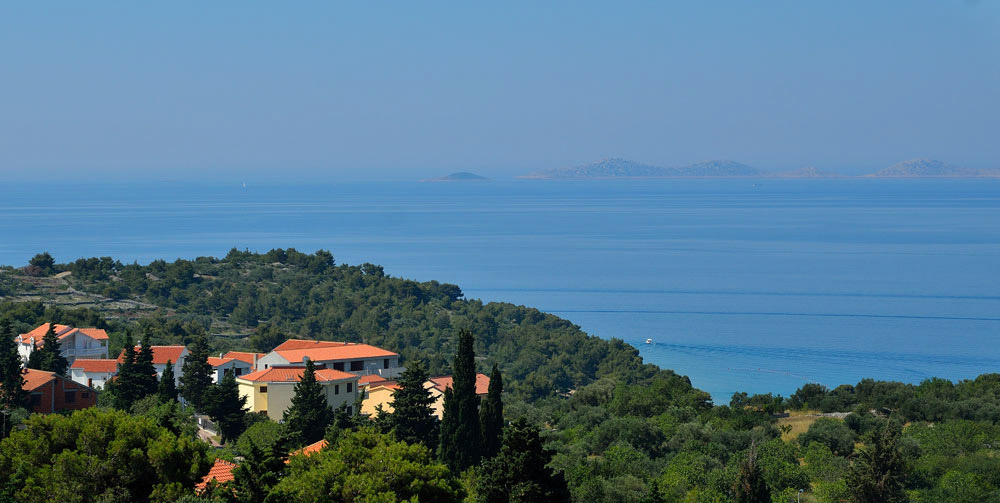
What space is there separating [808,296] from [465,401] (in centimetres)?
5821

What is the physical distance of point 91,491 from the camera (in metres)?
15.5

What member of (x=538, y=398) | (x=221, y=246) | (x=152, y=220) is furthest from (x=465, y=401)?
(x=152, y=220)

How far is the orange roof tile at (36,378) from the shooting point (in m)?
29.6

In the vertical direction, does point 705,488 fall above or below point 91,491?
below

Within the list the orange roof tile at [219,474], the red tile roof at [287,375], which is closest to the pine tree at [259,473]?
the orange roof tile at [219,474]

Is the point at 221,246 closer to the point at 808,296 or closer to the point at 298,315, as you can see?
the point at 298,315

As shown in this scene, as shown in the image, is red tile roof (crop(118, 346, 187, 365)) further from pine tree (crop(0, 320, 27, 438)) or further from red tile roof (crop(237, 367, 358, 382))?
pine tree (crop(0, 320, 27, 438))

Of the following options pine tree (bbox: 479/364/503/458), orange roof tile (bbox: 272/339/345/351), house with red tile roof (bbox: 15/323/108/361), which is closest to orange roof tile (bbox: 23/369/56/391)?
house with red tile roof (bbox: 15/323/108/361)

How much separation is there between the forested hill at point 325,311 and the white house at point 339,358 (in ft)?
36.7

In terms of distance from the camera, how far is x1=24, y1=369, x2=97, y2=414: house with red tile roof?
29625mm

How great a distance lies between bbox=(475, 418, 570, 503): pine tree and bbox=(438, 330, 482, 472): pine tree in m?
7.01

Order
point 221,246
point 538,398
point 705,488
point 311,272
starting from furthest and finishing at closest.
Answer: point 221,246 → point 311,272 → point 538,398 → point 705,488

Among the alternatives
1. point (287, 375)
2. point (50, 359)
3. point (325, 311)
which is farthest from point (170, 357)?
point (325, 311)

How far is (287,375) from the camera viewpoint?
31922 millimetres
